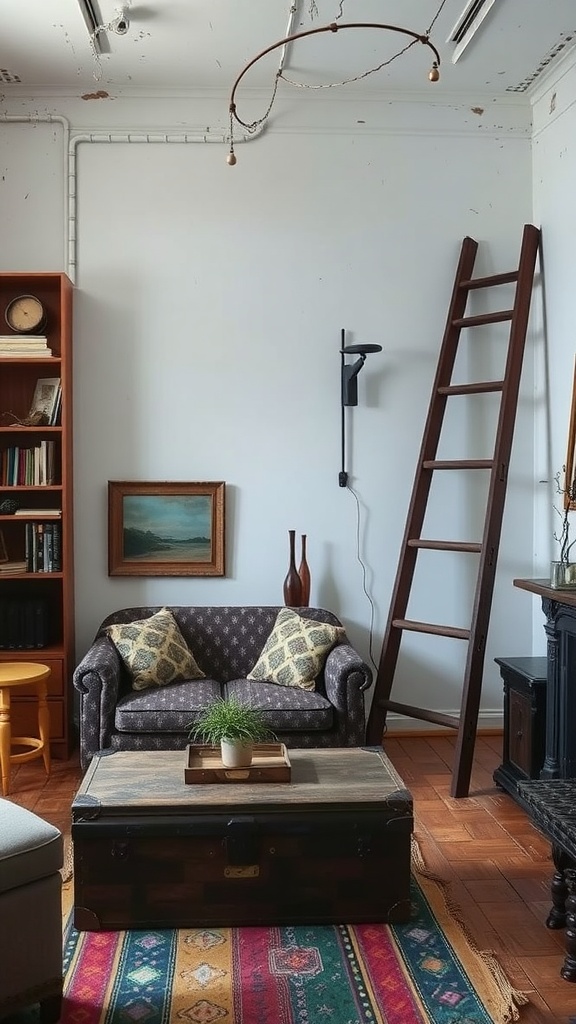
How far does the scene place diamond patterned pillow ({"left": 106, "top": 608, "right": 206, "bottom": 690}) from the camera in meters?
4.28

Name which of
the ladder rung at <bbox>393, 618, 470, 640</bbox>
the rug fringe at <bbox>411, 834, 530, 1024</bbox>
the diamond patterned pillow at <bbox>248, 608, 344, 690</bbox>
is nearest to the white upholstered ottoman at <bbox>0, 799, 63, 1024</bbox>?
the rug fringe at <bbox>411, 834, 530, 1024</bbox>

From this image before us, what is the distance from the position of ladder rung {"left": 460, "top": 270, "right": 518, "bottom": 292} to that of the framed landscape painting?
1.64 metres

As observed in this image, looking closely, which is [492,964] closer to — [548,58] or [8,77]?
[548,58]

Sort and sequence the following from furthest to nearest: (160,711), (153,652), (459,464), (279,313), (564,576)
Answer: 1. (279,313)
2. (459,464)
3. (153,652)
4. (160,711)
5. (564,576)

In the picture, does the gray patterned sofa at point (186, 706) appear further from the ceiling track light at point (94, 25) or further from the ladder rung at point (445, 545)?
the ceiling track light at point (94, 25)

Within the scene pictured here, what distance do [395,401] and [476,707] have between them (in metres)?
1.66

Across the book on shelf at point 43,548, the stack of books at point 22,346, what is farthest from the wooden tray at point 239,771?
the stack of books at point 22,346

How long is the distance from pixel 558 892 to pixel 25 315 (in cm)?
357

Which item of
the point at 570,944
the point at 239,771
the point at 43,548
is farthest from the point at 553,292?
the point at 570,944

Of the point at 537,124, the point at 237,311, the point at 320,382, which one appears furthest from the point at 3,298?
the point at 537,124

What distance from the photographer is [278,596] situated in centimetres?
500

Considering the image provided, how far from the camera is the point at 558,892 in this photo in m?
2.91

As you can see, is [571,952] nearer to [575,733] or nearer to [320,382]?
[575,733]

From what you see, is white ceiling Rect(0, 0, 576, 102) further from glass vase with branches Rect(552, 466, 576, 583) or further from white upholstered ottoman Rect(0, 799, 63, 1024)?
white upholstered ottoman Rect(0, 799, 63, 1024)
